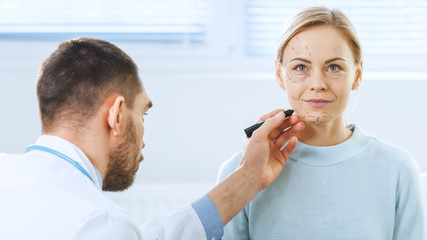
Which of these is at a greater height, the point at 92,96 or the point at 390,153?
the point at 92,96

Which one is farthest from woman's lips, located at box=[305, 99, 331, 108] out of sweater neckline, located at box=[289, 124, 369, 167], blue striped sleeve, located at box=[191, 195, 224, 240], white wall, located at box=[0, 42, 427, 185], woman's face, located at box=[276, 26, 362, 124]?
white wall, located at box=[0, 42, 427, 185]

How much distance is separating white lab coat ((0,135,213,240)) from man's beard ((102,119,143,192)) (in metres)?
0.16

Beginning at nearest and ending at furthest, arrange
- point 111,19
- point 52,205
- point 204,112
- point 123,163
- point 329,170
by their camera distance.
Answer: point 52,205 < point 123,163 < point 329,170 < point 204,112 < point 111,19

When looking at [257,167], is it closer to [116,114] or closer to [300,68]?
[300,68]

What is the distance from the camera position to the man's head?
108 centimetres

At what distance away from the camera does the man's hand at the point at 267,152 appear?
1.27m

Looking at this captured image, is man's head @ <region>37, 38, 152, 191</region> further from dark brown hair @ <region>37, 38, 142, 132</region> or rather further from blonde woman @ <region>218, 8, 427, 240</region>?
blonde woman @ <region>218, 8, 427, 240</region>

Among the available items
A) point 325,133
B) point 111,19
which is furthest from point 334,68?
point 111,19

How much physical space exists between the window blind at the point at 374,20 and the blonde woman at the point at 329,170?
85 centimetres

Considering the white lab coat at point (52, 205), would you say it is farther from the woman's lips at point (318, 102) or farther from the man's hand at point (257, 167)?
the woman's lips at point (318, 102)

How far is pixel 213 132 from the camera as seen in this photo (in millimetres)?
2066

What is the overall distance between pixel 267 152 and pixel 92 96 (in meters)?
→ 0.44

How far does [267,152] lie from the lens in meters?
1.29

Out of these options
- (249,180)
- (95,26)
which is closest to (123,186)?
(249,180)
